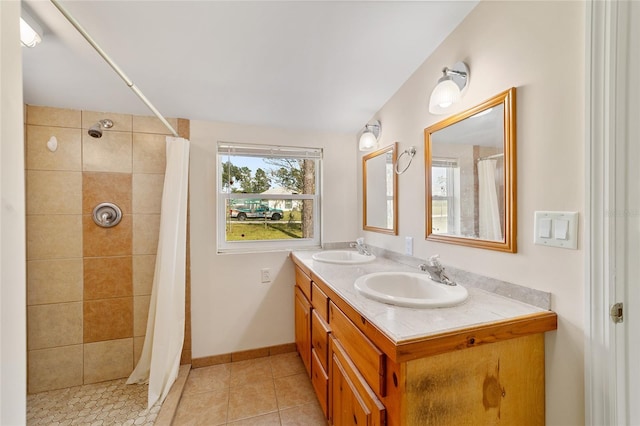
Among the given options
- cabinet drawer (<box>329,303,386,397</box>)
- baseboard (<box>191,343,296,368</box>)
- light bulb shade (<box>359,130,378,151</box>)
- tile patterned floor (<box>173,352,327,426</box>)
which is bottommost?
tile patterned floor (<box>173,352,327,426</box>)

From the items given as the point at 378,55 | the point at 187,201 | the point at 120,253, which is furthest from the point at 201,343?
the point at 378,55

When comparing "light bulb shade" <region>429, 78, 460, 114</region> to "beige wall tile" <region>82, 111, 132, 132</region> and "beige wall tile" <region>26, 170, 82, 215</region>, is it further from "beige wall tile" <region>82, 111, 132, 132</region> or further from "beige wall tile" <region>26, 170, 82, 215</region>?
"beige wall tile" <region>26, 170, 82, 215</region>

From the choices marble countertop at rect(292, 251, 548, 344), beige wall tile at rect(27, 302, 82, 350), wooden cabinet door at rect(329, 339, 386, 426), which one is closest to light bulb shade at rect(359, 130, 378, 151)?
marble countertop at rect(292, 251, 548, 344)

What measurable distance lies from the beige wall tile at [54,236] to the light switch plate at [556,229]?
2.58 meters

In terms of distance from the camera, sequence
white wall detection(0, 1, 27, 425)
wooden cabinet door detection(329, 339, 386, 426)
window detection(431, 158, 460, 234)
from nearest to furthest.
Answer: white wall detection(0, 1, 27, 425) < wooden cabinet door detection(329, 339, 386, 426) < window detection(431, 158, 460, 234)

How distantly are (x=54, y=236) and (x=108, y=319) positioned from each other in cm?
67

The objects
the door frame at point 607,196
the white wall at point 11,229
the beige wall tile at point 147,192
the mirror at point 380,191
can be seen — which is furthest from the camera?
the beige wall tile at point 147,192

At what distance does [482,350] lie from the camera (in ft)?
2.69

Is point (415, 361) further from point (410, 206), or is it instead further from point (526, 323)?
point (410, 206)

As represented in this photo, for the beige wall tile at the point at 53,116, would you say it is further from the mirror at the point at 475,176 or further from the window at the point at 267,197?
the mirror at the point at 475,176

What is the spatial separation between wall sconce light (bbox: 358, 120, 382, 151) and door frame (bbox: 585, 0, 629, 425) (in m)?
1.20

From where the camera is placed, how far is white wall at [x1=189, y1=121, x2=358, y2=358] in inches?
77.5

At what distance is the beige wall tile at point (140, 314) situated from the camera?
1.86 meters

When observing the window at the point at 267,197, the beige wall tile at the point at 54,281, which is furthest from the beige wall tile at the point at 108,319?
the window at the point at 267,197
